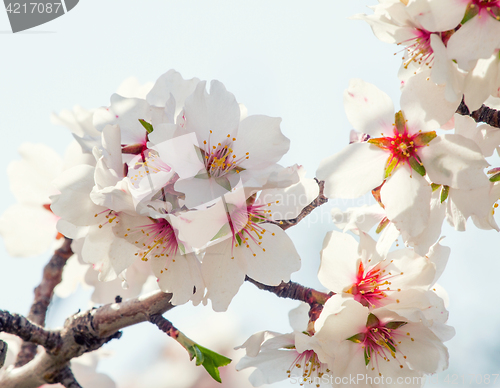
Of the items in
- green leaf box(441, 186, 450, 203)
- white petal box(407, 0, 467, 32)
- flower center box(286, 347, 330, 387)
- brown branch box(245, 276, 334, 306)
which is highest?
white petal box(407, 0, 467, 32)

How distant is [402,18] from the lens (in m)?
0.79

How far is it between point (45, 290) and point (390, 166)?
53.1 inches

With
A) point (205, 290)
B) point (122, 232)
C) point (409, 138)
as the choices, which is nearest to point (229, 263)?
point (205, 290)

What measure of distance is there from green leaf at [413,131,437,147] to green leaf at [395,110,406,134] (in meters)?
0.04

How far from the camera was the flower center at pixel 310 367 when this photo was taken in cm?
104

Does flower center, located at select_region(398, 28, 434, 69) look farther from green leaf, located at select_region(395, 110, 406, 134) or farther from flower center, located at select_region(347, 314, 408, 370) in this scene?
flower center, located at select_region(347, 314, 408, 370)

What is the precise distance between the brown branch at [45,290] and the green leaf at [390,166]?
3.86 feet

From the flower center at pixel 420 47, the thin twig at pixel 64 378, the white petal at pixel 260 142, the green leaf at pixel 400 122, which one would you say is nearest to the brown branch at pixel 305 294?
the white petal at pixel 260 142

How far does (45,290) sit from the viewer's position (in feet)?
5.15

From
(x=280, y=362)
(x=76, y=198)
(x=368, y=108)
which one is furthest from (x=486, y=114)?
(x=76, y=198)

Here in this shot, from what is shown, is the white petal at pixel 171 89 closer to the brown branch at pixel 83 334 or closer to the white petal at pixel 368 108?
the white petal at pixel 368 108

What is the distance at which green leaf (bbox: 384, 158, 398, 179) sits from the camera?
93 centimetres

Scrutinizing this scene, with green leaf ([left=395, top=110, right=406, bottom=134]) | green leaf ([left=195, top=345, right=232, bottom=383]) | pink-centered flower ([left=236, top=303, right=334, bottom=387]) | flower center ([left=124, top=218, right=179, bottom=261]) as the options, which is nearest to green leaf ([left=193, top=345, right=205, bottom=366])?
green leaf ([left=195, top=345, right=232, bottom=383])

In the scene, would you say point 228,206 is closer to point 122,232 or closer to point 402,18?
point 122,232
